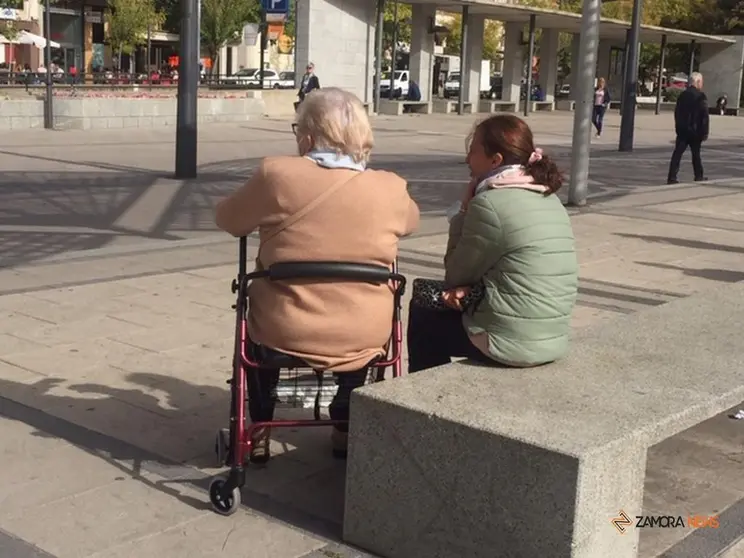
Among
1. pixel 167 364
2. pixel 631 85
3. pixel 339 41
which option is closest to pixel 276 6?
pixel 339 41

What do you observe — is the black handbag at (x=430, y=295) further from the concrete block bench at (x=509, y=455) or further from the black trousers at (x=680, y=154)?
the black trousers at (x=680, y=154)

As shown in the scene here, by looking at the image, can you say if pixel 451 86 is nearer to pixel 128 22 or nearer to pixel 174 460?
pixel 128 22

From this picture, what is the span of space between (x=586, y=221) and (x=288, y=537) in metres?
9.00

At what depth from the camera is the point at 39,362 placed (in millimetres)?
5789

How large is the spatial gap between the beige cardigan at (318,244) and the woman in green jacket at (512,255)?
312 mm

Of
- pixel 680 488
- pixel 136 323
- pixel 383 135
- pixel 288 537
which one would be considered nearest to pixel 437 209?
pixel 136 323

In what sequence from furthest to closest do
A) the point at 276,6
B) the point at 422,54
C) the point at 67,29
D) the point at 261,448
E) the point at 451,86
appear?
the point at 67,29, the point at 451,86, the point at 422,54, the point at 276,6, the point at 261,448

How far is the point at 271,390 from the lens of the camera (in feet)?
13.5

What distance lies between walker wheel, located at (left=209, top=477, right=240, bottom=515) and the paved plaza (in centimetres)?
4

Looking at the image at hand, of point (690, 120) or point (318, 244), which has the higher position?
point (690, 120)

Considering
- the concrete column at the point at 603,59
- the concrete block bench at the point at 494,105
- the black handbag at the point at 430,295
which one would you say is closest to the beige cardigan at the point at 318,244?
the black handbag at the point at 430,295

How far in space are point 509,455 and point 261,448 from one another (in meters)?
1.47

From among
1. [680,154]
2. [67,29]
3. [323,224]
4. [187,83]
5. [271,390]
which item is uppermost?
[67,29]

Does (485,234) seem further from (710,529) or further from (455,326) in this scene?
(710,529)
